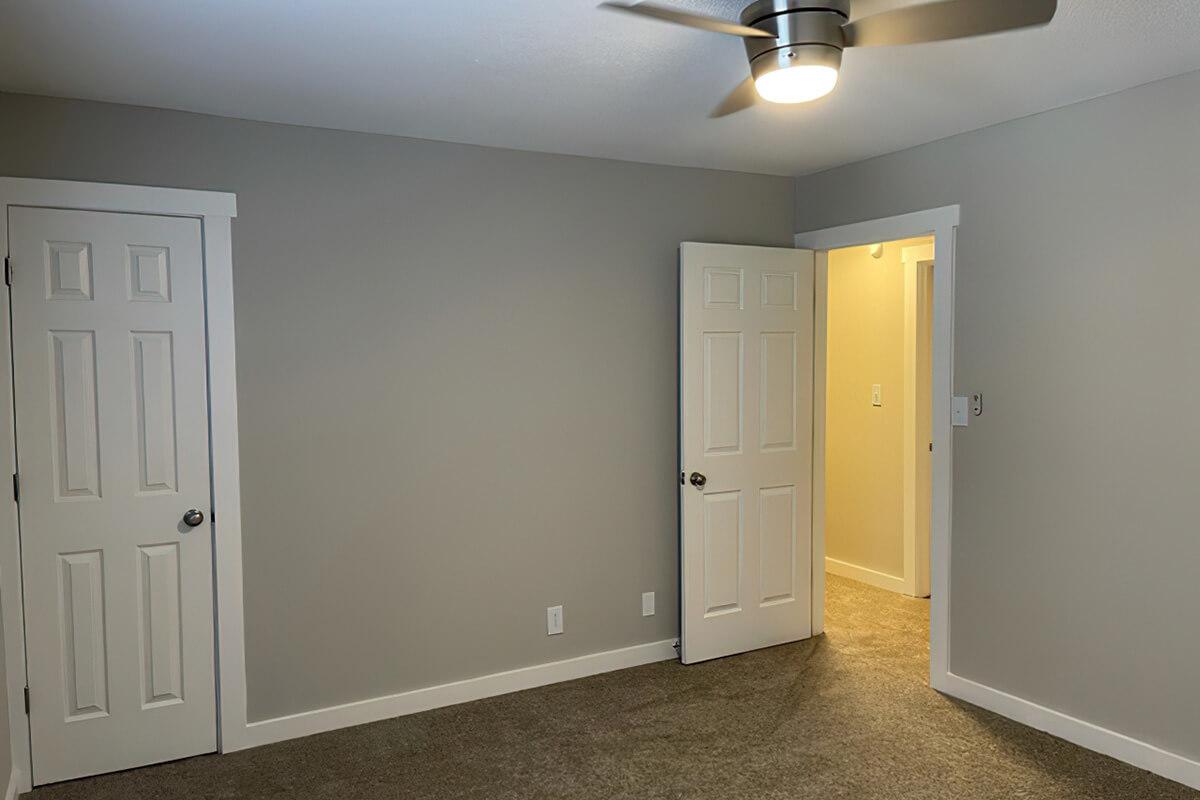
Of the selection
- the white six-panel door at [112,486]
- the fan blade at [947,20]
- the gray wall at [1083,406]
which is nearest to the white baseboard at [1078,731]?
the gray wall at [1083,406]

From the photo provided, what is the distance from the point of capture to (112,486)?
116 inches

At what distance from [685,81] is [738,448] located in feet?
6.22

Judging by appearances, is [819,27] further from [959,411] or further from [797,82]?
[959,411]

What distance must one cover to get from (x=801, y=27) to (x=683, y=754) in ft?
8.14

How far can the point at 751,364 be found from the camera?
405cm

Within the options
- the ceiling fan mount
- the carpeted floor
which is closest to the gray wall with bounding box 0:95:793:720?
the carpeted floor

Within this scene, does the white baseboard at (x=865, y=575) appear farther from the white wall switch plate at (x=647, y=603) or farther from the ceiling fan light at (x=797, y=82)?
the ceiling fan light at (x=797, y=82)

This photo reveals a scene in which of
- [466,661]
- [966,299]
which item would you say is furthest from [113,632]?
[966,299]

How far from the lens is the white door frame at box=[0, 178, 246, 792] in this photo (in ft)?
9.09

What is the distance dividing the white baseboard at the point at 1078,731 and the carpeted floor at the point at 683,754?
0.15ft

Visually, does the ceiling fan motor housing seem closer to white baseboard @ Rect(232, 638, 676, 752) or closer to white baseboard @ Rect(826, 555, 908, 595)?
white baseboard @ Rect(232, 638, 676, 752)

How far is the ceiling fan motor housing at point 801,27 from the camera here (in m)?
1.99

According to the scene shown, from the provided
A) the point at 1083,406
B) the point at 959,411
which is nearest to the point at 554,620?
the point at 959,411

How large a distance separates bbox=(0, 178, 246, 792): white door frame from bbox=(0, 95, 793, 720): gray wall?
2.2 inches
